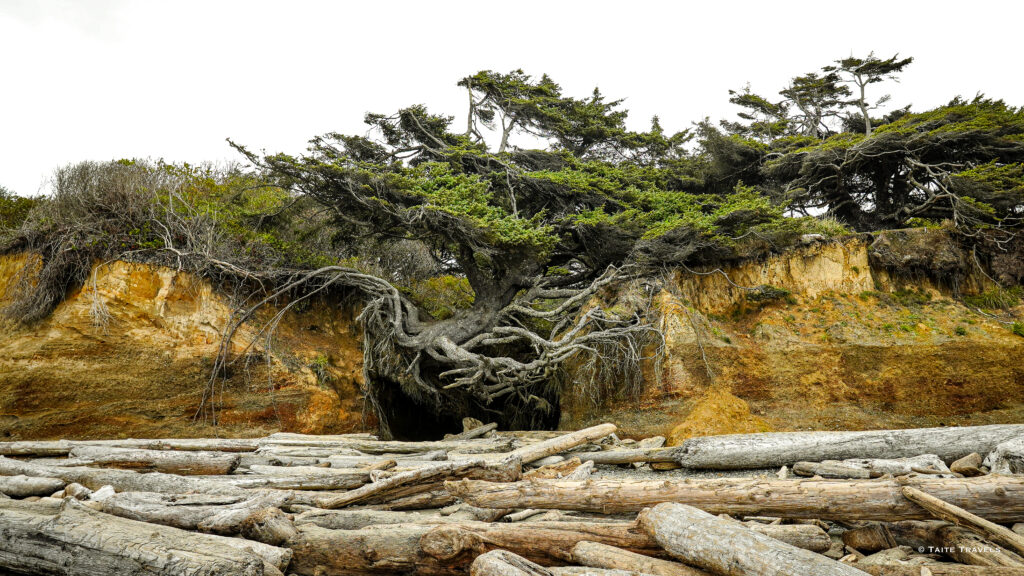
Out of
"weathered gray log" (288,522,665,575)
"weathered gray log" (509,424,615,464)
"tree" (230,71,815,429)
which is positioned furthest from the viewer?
"tree" (230,71,815,429)

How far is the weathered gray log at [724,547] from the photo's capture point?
249 centimetres

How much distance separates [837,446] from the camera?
5.25 metres

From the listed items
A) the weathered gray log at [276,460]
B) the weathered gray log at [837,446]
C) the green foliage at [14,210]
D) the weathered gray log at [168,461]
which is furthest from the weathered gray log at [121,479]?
the green foliage at [14,210]

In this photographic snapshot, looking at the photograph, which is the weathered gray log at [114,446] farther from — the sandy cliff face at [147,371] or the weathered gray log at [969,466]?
the weathered gray log at [969,466]

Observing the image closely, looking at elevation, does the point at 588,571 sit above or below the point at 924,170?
below

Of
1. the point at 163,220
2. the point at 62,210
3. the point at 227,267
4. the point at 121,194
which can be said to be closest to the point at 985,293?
the point at 227,267

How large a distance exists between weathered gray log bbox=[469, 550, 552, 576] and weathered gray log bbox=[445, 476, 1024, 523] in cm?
123

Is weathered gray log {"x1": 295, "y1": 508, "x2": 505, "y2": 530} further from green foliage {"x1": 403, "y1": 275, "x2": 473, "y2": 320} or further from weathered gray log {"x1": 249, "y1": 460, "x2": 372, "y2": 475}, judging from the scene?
green foliage {"x1": 403, "y1": 275, "x2": 473, "y2": 320}

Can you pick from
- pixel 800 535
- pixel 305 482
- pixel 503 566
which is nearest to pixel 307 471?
pixel 305 482

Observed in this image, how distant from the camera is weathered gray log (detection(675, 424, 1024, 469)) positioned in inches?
189

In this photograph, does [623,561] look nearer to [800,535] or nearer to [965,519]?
[800,535]

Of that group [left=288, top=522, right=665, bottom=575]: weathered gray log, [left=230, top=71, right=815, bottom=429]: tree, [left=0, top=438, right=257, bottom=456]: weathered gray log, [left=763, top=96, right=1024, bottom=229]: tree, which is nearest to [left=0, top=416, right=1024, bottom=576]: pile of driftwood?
[left=288, top=522, right=665, bottom=575]: weathered gray log

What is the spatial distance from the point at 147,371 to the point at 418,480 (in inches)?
316

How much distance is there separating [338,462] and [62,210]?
336 inches
